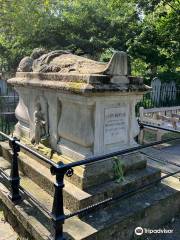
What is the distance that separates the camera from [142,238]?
3.52m

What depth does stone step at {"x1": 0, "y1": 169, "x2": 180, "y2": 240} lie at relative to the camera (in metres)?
3.08

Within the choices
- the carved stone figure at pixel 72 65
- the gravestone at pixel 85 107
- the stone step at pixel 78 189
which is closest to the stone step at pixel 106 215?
the stone step at pixel 78 189

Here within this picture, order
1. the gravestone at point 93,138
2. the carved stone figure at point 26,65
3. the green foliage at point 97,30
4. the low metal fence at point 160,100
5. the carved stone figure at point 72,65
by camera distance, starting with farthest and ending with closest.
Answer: the green foliage at point 97,30, the low metal fence at point 160,100, the carved stone figure at point 26,65, the carved stone figure at point 72,65, the gravestone at point 93,138

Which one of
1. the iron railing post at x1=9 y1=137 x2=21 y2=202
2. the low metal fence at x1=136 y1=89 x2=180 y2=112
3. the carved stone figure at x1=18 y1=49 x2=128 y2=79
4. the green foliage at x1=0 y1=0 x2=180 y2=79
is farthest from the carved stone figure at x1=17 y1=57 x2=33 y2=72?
the green foliage at x1=0 y1=0 x2=180 y2=79

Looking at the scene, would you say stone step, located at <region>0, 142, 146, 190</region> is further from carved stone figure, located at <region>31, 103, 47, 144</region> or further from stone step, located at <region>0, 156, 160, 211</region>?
carved stone figure, located at <region>31, 103, 47, 144</region>

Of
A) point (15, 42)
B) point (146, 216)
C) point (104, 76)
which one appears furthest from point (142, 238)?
point (15, 42)

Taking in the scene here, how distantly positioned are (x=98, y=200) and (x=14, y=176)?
1.05m

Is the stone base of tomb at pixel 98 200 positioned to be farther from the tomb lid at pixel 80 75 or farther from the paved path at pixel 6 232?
the tomb lid at pixel 80 75

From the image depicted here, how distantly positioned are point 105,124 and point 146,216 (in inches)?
48.6

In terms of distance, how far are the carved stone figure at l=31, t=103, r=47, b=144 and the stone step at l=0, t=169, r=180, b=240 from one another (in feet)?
2.07

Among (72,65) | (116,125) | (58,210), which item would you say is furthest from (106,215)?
(72,65)

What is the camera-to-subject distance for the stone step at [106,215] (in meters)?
3.08

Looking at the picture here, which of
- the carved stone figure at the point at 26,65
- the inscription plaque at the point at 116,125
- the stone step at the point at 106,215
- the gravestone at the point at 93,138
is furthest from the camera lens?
the carved stone figure at the point at 26,65

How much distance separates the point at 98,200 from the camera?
3.45m
